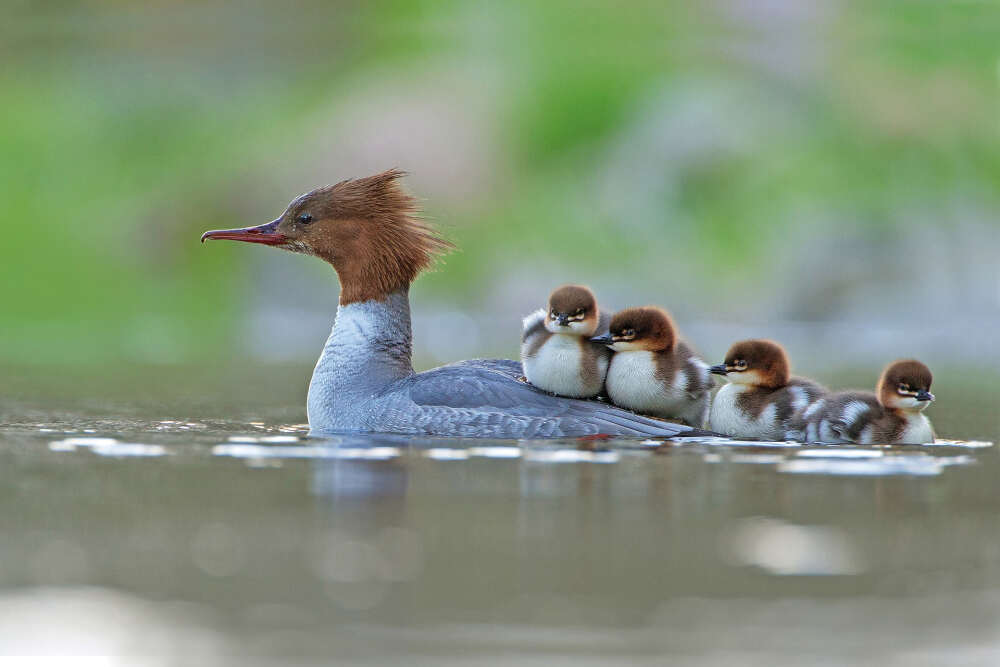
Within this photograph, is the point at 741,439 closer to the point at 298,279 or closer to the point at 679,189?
the point at 298,279

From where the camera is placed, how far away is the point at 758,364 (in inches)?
302

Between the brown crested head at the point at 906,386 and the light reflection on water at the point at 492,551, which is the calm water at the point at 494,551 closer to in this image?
the light reflection on water at the point at 492,551

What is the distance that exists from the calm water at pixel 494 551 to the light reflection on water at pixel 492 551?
0.01 m

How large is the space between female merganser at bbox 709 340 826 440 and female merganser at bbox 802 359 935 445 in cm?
16

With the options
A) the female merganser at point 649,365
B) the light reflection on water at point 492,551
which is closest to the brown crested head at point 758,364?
the female merganser at point 649,365

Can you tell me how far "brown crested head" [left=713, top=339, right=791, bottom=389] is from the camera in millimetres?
7637

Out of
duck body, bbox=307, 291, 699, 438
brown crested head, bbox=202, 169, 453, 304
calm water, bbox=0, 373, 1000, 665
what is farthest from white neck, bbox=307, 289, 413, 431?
calm water, bbox=0, 373, 1000, 665

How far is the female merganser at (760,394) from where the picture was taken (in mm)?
7605

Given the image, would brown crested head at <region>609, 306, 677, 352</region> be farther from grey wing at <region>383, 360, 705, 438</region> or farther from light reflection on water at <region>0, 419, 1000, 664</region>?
light reflection on water at <region>0, 419, 1000, 664</region>

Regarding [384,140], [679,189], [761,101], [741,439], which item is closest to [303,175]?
[384,140]

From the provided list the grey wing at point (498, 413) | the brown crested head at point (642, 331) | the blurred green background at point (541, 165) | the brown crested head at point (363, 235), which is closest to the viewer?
Result: the grey wing at point (498, 413)

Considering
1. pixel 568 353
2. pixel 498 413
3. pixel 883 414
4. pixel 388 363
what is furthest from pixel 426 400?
pixel 883 414

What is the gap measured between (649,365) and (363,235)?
171 centimetres

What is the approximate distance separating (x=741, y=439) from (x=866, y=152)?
18.6 metres
